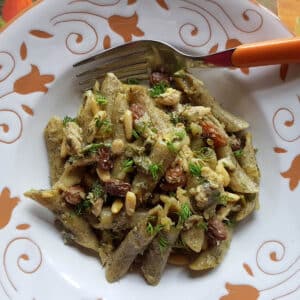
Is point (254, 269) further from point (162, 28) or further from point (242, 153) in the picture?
point (162, 28)

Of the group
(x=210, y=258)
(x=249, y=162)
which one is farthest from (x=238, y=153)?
(x=210, y=258)

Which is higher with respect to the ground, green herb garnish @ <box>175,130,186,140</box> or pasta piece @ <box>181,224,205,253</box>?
green herb garnish @ <box>175,130,186,140</box>

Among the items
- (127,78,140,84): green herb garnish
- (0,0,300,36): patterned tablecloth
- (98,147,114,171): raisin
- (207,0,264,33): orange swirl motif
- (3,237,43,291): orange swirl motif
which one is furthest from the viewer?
(0,0,300,36): patterned tablecloth

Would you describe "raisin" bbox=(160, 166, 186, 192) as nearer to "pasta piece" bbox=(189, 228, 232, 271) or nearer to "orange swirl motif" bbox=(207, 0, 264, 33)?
"pasta piece" bbox=(189, 228, 232, 271)

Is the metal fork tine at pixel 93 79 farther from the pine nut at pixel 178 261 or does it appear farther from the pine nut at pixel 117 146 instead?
the pine nut at pixel 178 261

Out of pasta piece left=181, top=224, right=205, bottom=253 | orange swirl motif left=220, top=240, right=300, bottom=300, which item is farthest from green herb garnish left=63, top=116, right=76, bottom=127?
orange swirl motif left=220, top=240, right=300, bottom=300

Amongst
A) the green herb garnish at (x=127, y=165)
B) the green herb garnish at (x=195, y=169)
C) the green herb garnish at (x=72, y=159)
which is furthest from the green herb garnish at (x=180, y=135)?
the green herb garnish at (x=72, y=159)

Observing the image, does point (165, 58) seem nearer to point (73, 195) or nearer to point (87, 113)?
point (87, 113)
